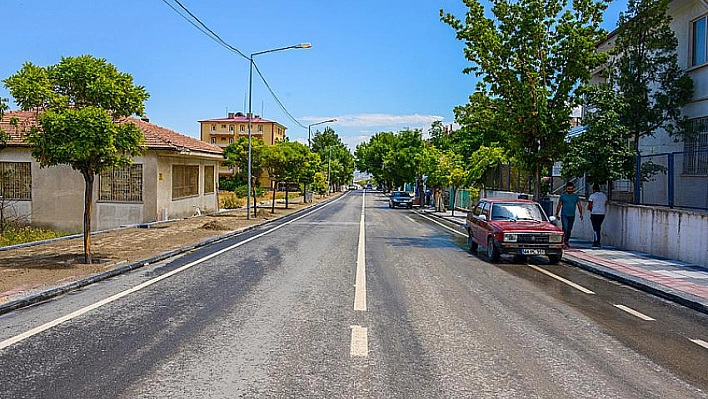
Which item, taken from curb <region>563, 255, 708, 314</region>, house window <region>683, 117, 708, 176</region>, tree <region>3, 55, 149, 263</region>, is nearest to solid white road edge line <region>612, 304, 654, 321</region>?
curb <region>563, 255, 708, 314</region>

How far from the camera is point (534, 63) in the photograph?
2097 cm

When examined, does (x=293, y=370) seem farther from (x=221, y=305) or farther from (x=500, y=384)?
(x=221, y=305)

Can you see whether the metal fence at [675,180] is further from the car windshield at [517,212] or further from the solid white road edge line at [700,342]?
the solid white road edge line at [700,342]

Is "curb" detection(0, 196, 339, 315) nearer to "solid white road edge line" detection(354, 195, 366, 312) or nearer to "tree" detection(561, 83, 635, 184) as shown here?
"solid white road edge line" detection(354, 195, 366, 312)

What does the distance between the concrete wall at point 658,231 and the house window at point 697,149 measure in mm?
1097

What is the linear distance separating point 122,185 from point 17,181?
4.43m

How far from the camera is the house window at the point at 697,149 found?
15.5m

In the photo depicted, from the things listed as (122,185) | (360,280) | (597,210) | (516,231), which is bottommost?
(360,280)

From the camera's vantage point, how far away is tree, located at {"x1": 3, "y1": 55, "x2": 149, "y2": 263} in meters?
12.9

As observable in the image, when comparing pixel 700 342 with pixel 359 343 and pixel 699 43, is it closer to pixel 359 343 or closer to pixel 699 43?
pixel 359 343

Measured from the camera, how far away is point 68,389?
565 centimetres

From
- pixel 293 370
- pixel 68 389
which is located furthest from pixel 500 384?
pixel 68 389

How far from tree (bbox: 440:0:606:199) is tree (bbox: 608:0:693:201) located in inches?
A: 41.5

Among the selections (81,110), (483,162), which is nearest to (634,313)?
(81,110)
